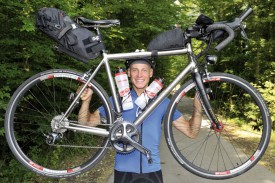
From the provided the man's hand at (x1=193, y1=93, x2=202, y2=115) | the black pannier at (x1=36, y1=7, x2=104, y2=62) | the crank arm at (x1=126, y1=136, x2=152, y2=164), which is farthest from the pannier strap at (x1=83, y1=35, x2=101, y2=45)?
the man's hand at (x1=193, y1=93, x2=202, y2=115)

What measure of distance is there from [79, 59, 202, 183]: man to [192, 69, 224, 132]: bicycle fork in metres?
0.07

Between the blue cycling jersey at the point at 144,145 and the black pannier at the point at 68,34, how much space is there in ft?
2.04

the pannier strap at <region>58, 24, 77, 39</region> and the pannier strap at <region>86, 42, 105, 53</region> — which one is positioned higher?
the pannier strap at <region>58, 24, 77, 39</region>

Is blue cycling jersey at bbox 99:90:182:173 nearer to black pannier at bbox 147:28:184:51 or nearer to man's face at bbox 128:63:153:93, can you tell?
man's face at bbox 128:63:153:93

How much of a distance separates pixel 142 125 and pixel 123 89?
1.33 ft

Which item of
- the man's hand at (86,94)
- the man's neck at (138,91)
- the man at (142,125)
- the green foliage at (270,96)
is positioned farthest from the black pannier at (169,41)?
the green foliage at (270,96)

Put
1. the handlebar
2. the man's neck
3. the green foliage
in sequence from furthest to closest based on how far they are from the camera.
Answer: the green foliage → the man's neck → the handlebar

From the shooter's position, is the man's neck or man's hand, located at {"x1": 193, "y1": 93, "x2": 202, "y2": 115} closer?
man's hand, located at {"x1": 193, "y1": 93, "x2": 202, "y2": 115}

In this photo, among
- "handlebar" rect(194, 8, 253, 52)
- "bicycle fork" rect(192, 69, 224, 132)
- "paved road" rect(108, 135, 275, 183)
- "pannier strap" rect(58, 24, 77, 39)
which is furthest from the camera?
"paved road" rect(108, 135, 275, 183)

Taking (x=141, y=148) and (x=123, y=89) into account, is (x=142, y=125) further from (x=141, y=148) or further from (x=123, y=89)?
(x=123, y=89)

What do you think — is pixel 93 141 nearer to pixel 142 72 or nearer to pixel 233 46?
pixel 142 72

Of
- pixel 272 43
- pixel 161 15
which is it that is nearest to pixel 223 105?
pixel 161 15

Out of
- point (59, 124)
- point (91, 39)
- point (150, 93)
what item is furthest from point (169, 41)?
point (59, 124)

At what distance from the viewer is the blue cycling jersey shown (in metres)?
2.79
